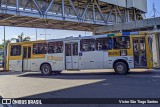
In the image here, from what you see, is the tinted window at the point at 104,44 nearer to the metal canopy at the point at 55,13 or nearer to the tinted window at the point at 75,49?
the tinted window at the point at 75,49

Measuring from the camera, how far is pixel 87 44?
18.1 metres

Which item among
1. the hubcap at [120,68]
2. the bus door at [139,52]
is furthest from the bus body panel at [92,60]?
the bus door at [139,52]

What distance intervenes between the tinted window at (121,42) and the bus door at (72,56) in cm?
290

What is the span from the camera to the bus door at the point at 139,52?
634 inches

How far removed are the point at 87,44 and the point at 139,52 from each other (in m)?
3.75

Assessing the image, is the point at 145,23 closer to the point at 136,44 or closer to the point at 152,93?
the point at 136,44

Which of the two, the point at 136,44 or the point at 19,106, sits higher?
the point at 136,44

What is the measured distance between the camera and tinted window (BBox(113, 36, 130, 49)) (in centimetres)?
1659

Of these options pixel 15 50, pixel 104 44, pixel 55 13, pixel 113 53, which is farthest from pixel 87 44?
pixel 55 13

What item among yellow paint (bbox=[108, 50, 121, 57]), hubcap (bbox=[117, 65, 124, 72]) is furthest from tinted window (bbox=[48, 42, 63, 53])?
hubcap (bbox=[117, 65, 124, 72])

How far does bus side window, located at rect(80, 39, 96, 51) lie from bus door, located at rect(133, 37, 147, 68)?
115 inches

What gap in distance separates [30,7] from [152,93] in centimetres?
1908

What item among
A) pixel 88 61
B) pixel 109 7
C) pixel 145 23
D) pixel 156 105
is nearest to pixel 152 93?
pixel 156 105

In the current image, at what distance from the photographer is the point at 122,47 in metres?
16.8
